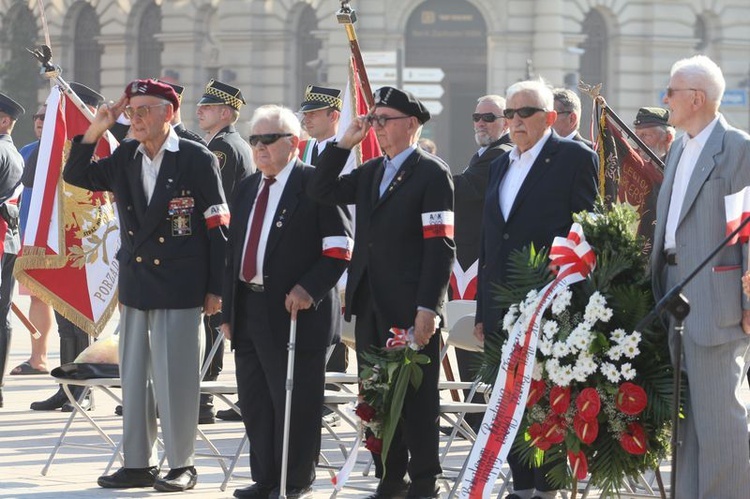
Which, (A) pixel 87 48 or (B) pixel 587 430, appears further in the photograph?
(A) pixel 87 48

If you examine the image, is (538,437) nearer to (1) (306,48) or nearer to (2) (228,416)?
(2) (228,416)

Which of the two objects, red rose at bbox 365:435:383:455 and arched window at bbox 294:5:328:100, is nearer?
red rose at bbox 365:435:383:455

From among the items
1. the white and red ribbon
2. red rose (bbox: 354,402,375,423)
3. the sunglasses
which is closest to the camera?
the white and red ribbon

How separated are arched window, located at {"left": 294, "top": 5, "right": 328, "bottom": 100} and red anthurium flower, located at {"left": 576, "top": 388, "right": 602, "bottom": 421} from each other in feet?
130

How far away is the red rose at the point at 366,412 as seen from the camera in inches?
308

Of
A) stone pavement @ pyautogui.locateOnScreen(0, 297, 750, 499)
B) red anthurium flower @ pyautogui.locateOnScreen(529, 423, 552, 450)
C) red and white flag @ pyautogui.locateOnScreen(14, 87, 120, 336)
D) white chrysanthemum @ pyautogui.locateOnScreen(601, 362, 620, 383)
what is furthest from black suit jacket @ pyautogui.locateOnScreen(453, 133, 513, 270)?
white chrysanthemum @ pyautogui.locateOnScreen(601, 362, 620, 383)

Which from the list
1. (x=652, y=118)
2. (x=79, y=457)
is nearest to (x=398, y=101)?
(x=79, y=457)

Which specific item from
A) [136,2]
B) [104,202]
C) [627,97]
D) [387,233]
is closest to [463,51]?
[627,97]

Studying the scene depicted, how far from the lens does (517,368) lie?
23.1 feet

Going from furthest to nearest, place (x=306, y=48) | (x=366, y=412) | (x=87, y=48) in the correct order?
(x=87, y=48)
(x=306, y=48)
(x=366, y=412)

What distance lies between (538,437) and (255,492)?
72.4 inches

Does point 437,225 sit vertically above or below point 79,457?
above

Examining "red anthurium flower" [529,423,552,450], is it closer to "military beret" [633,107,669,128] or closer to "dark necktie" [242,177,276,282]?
"dark necktie" [242,177,276,282]

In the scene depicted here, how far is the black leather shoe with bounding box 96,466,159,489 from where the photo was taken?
8.68 meters
